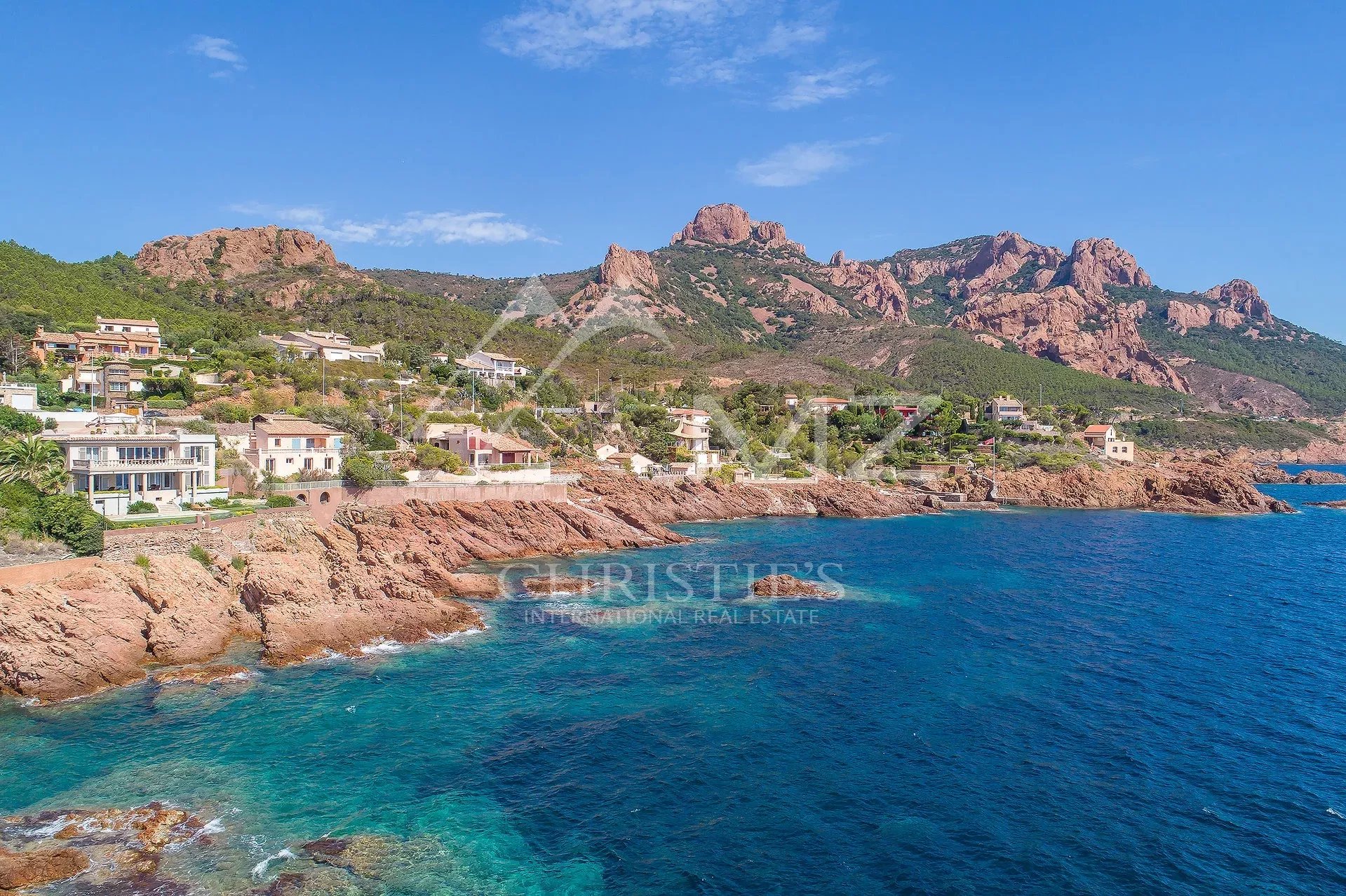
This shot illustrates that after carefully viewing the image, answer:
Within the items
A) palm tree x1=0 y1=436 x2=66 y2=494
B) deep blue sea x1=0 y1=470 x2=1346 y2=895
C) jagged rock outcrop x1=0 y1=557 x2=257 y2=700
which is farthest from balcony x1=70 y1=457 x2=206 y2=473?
deep blue sea x1=0 y1=470 x2=1346 y2=895

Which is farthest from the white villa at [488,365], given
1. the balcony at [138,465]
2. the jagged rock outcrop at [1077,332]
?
the jagged rock outcrop at [1077,332]

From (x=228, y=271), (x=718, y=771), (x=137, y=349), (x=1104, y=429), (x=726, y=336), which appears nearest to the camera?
(x=718, y=771)

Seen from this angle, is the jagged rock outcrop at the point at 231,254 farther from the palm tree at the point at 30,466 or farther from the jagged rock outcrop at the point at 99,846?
the jagged rock outcrop at the point at 99,846

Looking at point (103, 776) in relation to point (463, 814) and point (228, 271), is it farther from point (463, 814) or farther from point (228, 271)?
point (228, 271)

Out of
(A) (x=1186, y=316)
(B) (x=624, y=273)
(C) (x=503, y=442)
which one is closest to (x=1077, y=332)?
(A) (x=1186, y=316)

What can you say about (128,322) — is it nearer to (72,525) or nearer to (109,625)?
(72,525)

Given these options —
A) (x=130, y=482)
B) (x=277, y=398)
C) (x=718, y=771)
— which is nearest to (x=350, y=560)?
(x=130, y=482)
